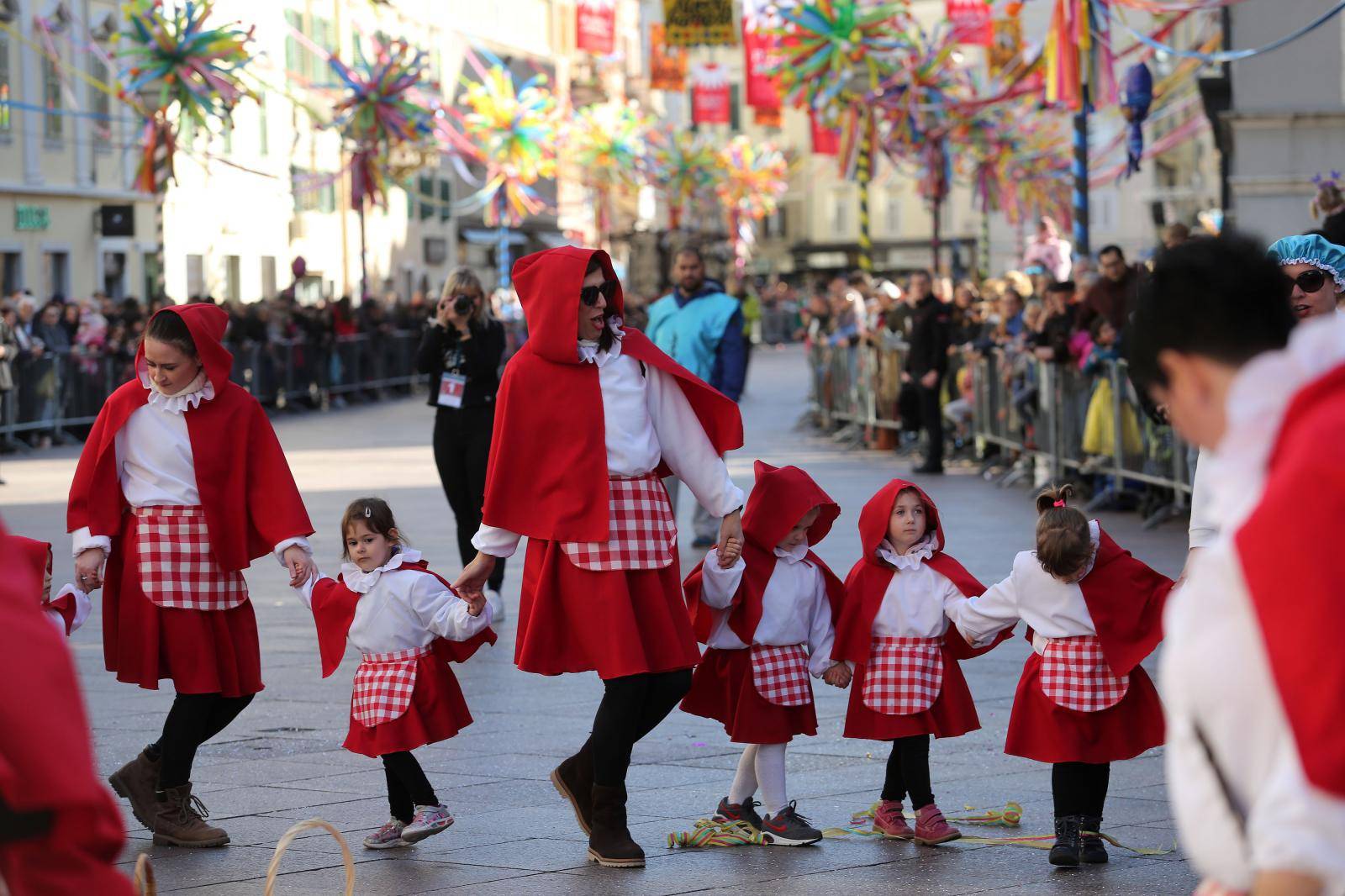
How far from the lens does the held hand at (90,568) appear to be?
6562mm

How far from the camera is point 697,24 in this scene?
35281mm

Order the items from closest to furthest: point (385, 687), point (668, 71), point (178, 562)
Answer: point (385, 687), point (178, 562), point (668, 71)

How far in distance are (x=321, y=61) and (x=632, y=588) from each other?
150 ft

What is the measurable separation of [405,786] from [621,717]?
2.36 ft

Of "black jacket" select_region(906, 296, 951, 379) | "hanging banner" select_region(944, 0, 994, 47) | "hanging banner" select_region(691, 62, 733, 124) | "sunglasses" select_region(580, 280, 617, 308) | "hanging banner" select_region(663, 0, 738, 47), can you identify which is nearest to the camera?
"sunglasses" select_region(580, 280, 617, 308)

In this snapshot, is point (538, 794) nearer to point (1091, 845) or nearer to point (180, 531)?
point (180, 531)

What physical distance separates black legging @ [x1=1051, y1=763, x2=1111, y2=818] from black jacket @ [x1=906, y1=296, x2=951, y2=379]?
1351cm

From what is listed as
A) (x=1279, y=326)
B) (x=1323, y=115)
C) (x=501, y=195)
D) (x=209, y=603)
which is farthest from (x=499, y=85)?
(x=1279, y=326)

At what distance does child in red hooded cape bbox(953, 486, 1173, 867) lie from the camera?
6000mm

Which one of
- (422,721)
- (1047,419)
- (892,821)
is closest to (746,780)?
(892,821)

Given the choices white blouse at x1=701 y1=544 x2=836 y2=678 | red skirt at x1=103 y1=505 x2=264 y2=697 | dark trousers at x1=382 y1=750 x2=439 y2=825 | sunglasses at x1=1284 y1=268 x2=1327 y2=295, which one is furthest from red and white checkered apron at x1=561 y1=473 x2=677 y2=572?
sunglasses at x1=1284 y1=268 x2=1327 y2=295

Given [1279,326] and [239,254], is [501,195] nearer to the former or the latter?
[239,254]

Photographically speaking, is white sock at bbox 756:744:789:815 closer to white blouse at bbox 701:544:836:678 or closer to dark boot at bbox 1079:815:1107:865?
white blouse at bbox 701:544:836:678

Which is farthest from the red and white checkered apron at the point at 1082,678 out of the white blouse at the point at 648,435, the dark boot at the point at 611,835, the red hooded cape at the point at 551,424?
the dark boot at the point at 611,835
